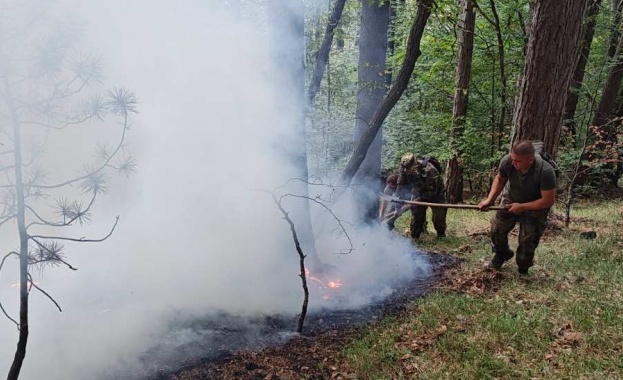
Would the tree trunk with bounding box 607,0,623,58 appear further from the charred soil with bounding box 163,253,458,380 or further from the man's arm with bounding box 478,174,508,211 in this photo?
the charred soil with bounding box 163,253,458,380

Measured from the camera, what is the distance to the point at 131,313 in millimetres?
4809

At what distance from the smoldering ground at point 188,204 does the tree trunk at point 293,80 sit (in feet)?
0.56

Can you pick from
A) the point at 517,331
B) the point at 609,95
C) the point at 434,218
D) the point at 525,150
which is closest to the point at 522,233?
the point at 525,150

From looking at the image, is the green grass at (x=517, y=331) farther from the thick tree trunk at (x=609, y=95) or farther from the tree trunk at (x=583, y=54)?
the thick tree trunk at (x=609, y=95)

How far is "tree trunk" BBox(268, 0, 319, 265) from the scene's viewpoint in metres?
5.94

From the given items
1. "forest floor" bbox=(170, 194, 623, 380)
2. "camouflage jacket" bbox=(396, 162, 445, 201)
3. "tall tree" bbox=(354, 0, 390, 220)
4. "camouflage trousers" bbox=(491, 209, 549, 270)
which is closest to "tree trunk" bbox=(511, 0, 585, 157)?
"camouflage jacket" bbox=(396, 162, 445, 201)

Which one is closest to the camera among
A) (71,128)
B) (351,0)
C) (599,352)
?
→ (599,352)

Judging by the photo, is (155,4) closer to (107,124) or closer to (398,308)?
(107,124)

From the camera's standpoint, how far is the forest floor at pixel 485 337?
358 cm

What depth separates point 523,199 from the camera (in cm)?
529

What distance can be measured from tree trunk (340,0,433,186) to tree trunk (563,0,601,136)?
595 centimetres

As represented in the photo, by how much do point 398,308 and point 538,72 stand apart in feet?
13.7

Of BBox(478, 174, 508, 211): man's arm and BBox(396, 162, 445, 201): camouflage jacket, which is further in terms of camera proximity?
BBox(396, 162, 445, 201): camouflage jacket

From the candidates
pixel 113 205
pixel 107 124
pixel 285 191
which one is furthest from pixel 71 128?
pixel 285 191
